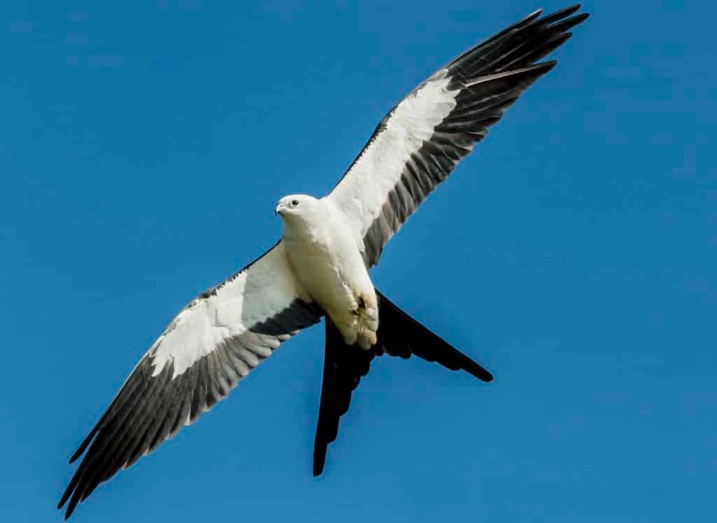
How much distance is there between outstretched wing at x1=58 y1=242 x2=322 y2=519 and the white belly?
1.18 ft

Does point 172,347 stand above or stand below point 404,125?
below

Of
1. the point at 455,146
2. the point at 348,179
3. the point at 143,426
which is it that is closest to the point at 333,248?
the point at 348,179

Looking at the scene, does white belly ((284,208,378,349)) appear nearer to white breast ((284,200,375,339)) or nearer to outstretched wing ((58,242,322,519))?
white breast ((284,200,375,339))

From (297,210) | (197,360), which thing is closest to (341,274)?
(297,210)

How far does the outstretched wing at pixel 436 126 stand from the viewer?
1337cm

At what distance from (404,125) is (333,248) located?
5.27ft

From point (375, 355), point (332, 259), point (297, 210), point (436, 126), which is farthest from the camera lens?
point (436, 126)

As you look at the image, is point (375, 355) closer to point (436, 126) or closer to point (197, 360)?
point (197, 360)

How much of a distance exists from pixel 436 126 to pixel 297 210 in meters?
1.91

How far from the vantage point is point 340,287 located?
13.1 metres

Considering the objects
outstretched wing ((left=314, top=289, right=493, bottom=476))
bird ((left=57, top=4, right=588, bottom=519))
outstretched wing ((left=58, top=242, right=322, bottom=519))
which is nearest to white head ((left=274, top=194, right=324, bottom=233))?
bird ((left=57, top=4, right=588, bottom=519))

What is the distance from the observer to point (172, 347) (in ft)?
43.5

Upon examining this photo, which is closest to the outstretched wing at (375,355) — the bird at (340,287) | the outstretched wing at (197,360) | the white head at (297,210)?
the bird at (340,287)

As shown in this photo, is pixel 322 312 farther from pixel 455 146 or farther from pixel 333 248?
pixel 455 146
